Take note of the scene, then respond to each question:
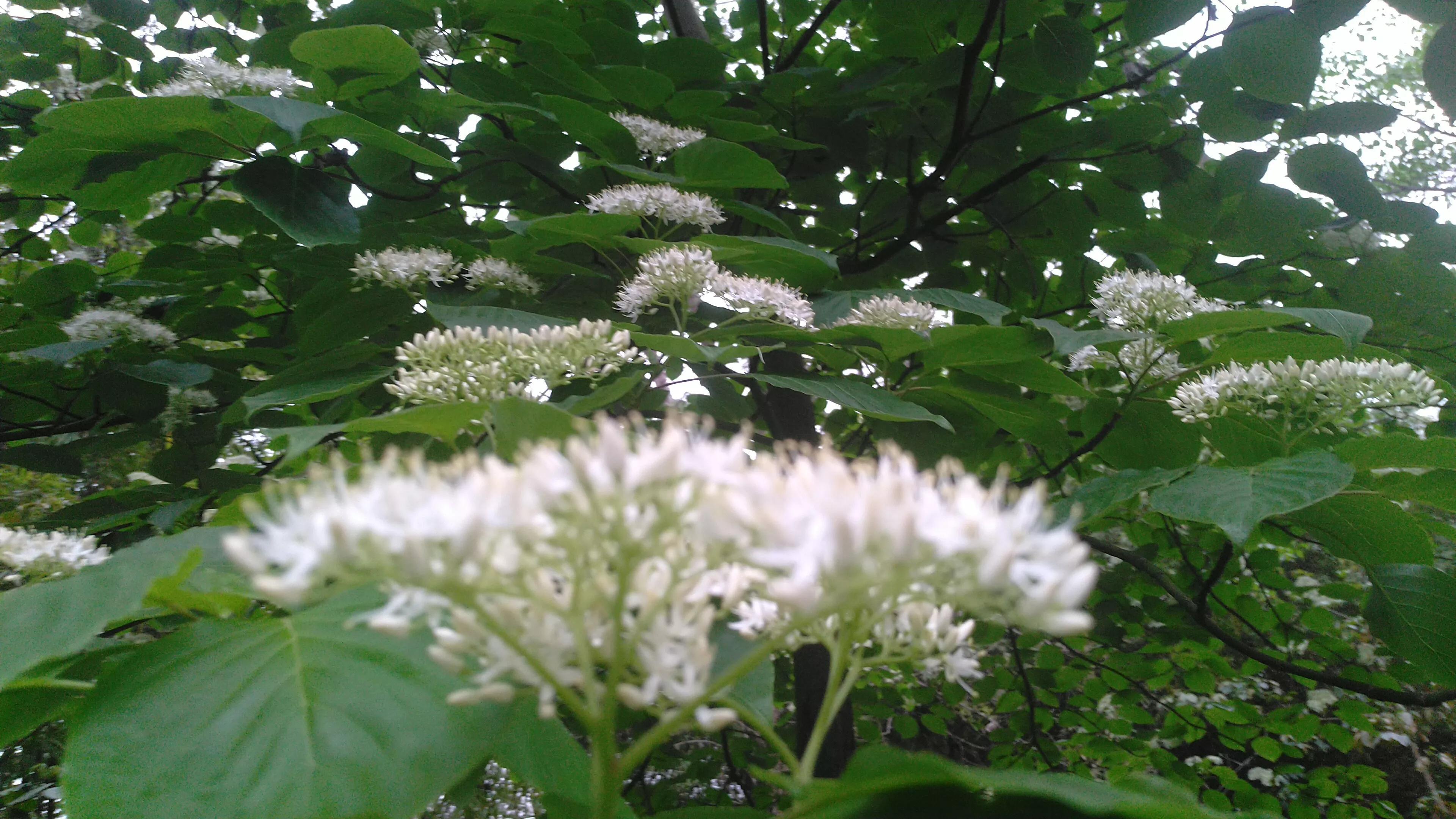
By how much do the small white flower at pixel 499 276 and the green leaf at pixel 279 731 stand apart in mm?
1254

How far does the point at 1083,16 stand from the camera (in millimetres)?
2818

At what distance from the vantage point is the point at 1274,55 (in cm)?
194

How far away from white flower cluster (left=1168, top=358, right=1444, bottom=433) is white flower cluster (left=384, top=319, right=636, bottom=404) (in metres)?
1.30

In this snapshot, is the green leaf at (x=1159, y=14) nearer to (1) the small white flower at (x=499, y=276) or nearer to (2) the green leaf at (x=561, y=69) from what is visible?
(2) the green leaf at (x=561, y=69)

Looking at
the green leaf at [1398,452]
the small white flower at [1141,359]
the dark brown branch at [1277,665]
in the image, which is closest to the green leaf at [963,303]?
the small white flower at [1141,359]

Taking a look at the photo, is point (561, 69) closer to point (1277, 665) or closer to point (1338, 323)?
point (1338, 323)

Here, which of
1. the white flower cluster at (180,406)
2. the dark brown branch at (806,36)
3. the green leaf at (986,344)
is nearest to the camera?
the green leaf at (986,344)

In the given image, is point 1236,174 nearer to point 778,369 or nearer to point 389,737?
point 778,369

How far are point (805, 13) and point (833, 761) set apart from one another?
2.56 metres

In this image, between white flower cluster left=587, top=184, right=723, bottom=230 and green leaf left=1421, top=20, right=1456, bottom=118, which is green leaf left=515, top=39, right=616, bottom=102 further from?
green leaf left=1421, top=20, right=1456, bottom=118

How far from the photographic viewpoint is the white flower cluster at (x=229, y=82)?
7.16 feet

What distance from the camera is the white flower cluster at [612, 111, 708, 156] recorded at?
223 centimetres

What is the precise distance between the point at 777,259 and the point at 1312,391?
1151mm

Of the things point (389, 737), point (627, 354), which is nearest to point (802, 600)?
point (389, 737)
